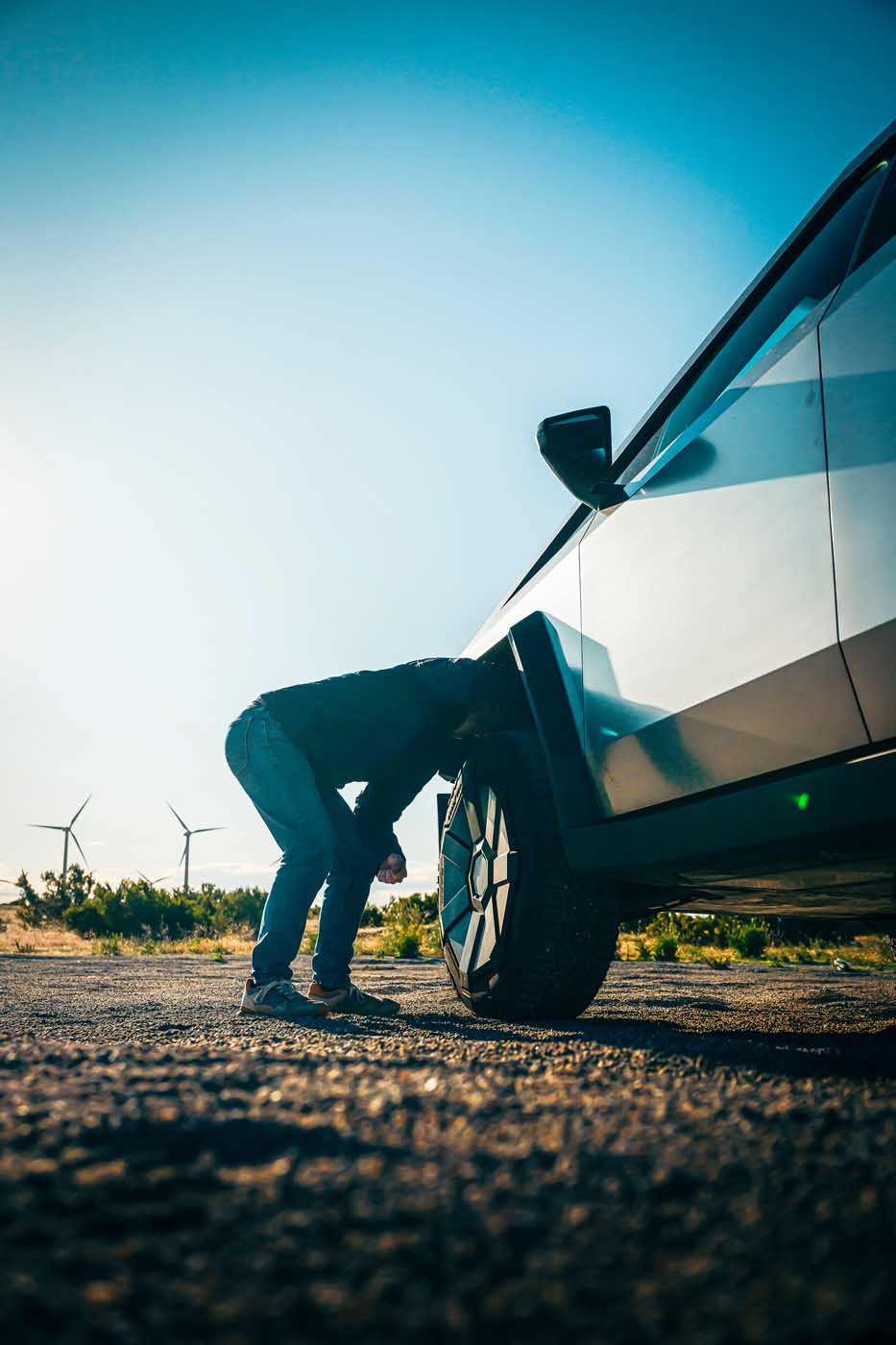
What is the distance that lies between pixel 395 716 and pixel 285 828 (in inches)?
23.5

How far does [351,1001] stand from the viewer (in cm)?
351

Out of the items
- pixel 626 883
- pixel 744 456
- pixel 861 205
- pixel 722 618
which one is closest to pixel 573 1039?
pixel 626 883

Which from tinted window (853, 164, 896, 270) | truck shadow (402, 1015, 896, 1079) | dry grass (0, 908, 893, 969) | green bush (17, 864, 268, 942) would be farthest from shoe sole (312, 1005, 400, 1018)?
green bush (17, 864, 268, 942)

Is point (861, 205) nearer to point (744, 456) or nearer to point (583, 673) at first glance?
point (744, 456)

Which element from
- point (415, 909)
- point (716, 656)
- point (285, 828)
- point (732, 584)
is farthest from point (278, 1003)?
point (415, 909)

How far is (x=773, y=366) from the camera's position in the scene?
76.3 inches

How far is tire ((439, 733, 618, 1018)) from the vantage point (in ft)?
8.74

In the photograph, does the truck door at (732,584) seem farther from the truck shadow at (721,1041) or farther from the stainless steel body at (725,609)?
the truck shadow at (721,1041)

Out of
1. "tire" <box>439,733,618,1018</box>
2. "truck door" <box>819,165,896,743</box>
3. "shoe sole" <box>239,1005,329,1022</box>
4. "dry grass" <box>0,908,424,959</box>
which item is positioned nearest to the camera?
"truck door" <box>819,165,896,743</box>

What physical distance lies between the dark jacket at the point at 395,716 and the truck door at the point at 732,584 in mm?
716

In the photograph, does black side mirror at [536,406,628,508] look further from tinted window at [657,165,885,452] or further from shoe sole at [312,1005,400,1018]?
shoe sole at [312,1005,400,1018]

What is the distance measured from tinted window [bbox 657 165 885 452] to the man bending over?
116cm

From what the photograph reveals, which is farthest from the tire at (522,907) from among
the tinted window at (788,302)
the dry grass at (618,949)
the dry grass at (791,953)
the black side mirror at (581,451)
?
the dry grass at (791,953)

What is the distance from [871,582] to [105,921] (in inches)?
649
